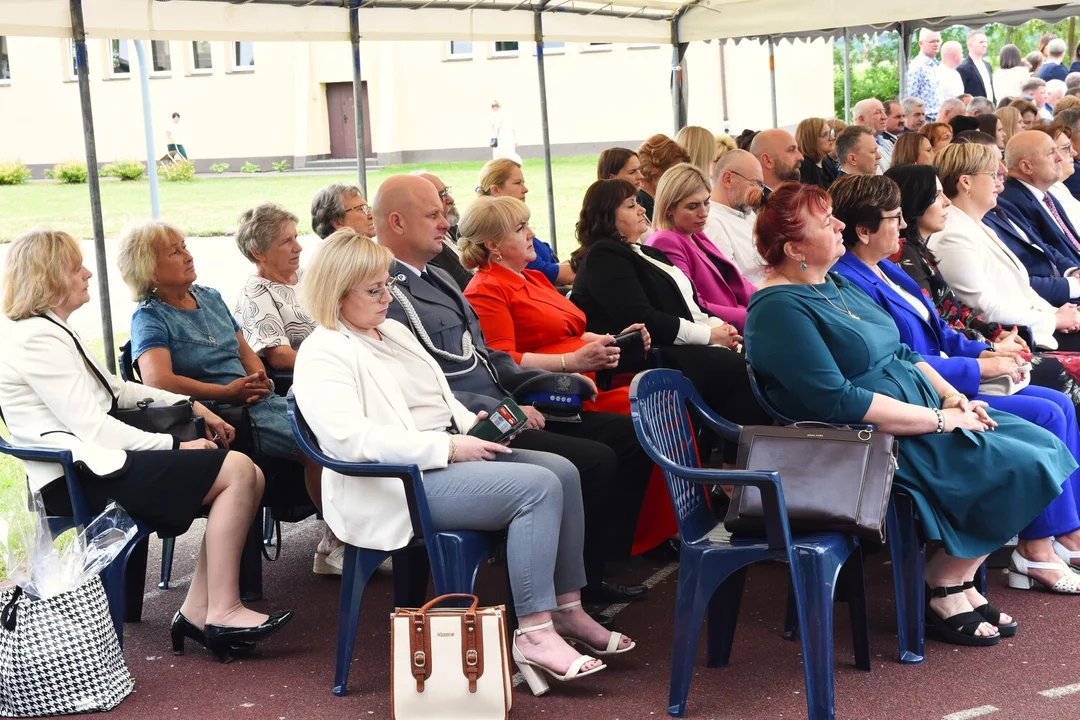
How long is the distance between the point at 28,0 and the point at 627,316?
2.73 metres

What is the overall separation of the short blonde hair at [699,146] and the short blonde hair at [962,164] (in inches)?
79.0

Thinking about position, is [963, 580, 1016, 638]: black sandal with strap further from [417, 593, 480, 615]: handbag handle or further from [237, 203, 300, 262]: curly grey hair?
[237, 203, 300, 262]: curly grey hair

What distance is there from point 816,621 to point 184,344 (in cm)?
249

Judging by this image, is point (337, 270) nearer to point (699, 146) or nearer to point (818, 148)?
point (699, 146)

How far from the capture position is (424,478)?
335cm

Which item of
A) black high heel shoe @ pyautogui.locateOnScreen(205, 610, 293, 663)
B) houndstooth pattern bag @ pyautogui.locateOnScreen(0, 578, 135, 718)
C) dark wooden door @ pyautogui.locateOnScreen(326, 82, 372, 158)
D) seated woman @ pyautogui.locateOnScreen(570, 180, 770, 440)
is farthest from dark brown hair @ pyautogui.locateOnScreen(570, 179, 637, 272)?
dark wooden door @ pyautogui.locateOnScreen(326, 82, 372, 158)

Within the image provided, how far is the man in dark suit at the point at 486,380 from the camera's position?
A: 12.8 ft

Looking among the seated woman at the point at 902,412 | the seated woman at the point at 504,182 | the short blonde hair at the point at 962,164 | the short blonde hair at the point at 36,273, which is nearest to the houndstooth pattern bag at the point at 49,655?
the short blonde hair at the point at 36,273

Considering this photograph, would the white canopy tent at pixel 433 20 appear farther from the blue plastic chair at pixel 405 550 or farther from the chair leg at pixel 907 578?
the chair leg at pixel 907 578

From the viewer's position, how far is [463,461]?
135 inches

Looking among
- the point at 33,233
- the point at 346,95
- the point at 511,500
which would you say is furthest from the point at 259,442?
the point at 346,95

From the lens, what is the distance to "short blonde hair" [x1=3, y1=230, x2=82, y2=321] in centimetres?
370

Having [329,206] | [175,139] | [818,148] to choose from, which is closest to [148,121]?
[818,148]

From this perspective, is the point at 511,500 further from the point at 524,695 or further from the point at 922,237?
the point at 922,237
